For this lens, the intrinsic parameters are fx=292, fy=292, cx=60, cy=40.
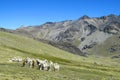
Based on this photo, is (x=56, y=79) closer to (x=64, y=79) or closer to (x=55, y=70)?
(x=64, y=79)

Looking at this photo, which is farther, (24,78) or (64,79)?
(64,79)

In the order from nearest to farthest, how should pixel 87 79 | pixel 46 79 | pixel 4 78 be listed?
1. pixel 4 78
2. pixel 46 79
3. pixel 87 79

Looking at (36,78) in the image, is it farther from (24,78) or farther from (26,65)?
(26,65)

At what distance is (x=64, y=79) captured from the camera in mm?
46375

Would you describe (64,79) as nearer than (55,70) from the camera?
Yes

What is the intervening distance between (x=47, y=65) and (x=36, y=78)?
18.5 m

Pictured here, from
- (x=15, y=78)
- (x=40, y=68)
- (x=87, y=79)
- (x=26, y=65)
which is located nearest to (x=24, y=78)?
(x=15, y=78)

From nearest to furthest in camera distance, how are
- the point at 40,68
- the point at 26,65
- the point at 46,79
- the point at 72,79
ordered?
the point at 46,79 → the point at 72,79 → the point at 40,68 → the point at 26,65

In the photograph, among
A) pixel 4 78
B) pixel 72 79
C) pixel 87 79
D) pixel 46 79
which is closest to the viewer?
pixel 4 78

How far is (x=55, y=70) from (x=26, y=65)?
24.5 feet

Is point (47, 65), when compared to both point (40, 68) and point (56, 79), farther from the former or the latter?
point (56, 79)

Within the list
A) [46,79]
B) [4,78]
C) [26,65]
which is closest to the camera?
[4,78]

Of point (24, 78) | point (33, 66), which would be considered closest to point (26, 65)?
point (33, 66)

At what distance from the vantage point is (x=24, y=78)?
42406 millimetres
